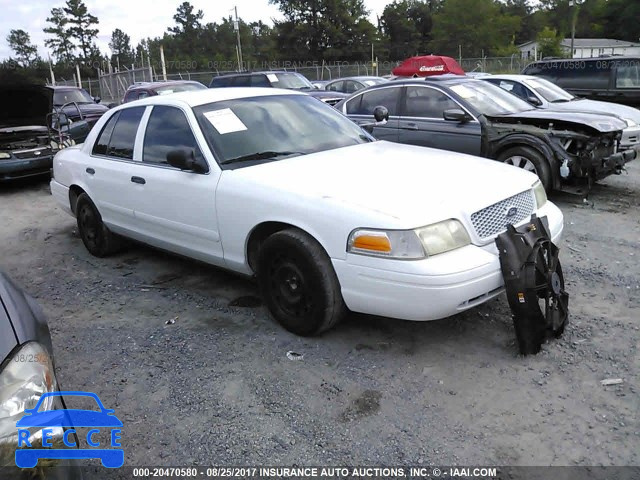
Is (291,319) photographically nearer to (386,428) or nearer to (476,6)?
(386,428)

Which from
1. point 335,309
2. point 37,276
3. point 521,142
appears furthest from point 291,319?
point 521,142

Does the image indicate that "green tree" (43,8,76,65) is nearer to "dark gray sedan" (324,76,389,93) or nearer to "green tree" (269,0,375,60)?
"green tree" (269,0,375,60)

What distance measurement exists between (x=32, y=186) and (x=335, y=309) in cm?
869

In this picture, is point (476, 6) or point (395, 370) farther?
point (476, 6)

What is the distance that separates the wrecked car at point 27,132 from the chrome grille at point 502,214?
8226 mm

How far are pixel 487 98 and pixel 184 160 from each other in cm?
528

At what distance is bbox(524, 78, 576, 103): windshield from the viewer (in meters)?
9.62

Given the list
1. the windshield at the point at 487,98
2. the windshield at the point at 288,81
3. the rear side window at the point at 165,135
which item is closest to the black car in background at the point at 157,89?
the windshield at the point at 288,81

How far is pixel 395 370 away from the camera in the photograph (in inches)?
131

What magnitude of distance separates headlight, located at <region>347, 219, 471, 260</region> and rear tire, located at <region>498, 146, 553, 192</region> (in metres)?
4.06

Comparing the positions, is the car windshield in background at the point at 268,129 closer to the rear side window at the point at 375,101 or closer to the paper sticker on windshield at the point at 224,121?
the paper sticker on windshield at the point at 224,121

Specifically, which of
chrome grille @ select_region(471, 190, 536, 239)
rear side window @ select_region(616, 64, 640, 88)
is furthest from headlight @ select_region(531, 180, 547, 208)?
rear side window @ select_region(616, 64, 640, 88)

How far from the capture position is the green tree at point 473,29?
233 ft

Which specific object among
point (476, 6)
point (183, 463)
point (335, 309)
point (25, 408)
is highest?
point (476, 6)
